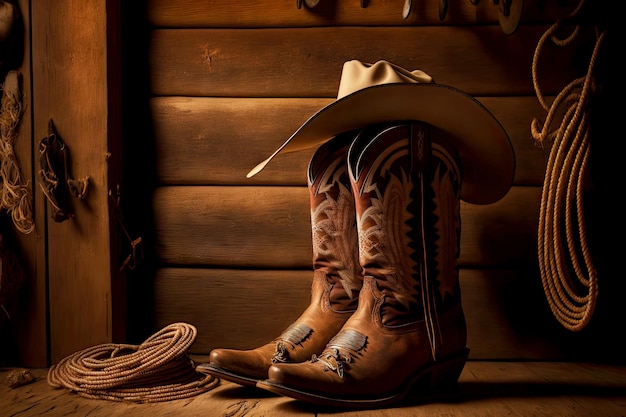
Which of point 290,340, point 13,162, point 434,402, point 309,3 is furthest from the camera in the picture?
point 309,3

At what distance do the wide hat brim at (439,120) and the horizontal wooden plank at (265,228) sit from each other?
19 centimetres

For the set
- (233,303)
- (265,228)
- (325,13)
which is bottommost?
(233,303)

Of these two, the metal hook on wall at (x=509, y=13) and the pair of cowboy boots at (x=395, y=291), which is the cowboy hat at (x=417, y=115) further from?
the metal hook on wall at (x=509, y=13)

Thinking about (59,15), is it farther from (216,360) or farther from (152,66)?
(216,360)

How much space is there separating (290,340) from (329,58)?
0.79m

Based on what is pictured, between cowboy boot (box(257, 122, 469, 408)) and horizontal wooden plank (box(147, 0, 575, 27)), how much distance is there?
53cm

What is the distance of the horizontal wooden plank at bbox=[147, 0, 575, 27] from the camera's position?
166 cm

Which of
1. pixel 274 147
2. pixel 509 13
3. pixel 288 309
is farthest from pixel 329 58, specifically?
pixel 288 309

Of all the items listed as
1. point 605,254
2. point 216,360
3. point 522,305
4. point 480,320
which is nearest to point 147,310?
point 216,360

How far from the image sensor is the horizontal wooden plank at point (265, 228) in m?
1.67

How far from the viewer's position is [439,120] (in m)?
1.33

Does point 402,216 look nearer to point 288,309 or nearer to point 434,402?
point 434,402

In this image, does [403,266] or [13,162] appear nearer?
[403,266]

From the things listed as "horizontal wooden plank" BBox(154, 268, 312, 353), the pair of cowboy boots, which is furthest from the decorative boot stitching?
"horizontal wooden plank" BBox(154, 268, 312, 353)
